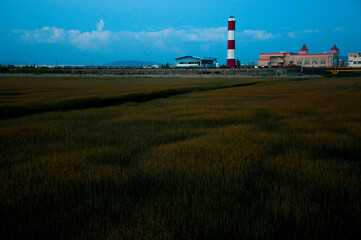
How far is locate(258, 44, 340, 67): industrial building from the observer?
65.8 metres

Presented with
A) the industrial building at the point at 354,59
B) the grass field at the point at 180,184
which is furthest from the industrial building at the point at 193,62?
the grass field at the point at 180,184

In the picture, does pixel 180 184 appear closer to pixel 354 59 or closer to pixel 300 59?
pixel 300 59

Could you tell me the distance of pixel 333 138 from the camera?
4.32 m

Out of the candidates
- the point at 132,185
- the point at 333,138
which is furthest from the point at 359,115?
the point at 132,185

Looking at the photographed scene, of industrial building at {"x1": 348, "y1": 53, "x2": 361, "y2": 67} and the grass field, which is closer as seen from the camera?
the grass field

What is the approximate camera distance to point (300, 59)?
223ft

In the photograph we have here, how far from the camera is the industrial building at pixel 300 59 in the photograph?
2589 inches

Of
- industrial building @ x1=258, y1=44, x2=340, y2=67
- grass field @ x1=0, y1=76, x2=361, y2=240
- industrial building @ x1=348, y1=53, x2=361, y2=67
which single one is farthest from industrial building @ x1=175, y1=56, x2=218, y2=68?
grass field @ x1=0, y1=76, x2=361, y2=240

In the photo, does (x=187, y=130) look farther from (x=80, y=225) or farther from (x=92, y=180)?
(x=80, y=225)

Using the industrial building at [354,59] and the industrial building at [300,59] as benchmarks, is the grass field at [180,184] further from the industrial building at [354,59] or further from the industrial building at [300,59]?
the industrial building at [354,59]

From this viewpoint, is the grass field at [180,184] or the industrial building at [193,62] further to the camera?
the industrial building at [193,62]

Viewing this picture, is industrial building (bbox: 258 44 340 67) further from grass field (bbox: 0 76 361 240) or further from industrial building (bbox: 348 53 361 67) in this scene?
grass field (bbox: 0 76 361 240)

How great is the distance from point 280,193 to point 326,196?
16.0 inches

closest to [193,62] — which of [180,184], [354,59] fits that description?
[354,59]
